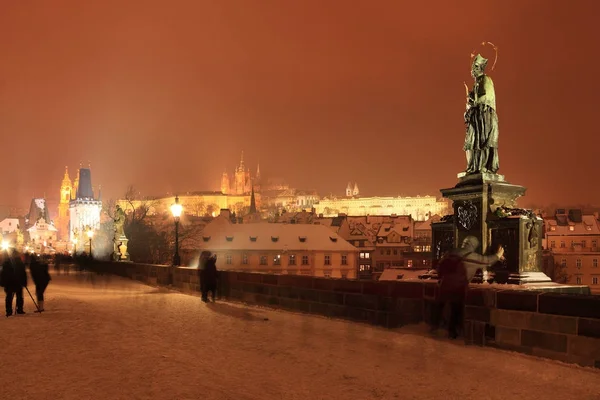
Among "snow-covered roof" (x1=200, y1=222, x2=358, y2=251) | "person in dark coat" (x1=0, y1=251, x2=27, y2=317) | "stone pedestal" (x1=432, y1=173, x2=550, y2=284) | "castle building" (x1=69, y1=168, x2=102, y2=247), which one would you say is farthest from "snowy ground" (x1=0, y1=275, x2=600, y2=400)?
"castle building" (x1=69, y1=168, x2=102, y2=247)

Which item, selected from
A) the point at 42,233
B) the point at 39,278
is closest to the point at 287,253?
the point at 39,278

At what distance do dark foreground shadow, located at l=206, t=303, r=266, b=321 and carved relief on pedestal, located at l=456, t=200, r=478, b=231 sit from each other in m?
5.48

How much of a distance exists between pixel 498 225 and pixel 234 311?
21.6ft

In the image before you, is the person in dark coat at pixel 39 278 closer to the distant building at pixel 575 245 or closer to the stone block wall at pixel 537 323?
the stone block wall at pixel 537 323

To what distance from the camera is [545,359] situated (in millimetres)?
8891

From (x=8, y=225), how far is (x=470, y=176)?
652ft

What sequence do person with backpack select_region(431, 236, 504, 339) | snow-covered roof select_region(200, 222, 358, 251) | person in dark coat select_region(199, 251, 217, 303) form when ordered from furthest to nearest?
snow-covered roof select_region(200, 222, 358, 251) < person in dark coat select_region(199, 251, 217, 303) < person with backpack select_region(431, 236, 504, 339)

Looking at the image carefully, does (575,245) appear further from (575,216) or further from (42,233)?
(42,233)

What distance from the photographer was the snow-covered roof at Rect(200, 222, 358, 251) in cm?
7194

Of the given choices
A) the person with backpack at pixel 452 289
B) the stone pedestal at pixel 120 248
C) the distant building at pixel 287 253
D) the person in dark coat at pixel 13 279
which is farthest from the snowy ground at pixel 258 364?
the distant building at pixel 287 253

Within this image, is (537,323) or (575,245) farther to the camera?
(575,245)

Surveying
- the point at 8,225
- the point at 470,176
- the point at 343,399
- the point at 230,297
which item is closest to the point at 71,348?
the point at 343,399

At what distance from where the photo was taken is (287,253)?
7125 centimetres

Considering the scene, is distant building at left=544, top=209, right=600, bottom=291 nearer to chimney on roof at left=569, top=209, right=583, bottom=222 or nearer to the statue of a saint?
chimney on roof at left=569, top=209, right=583, bottom=222
